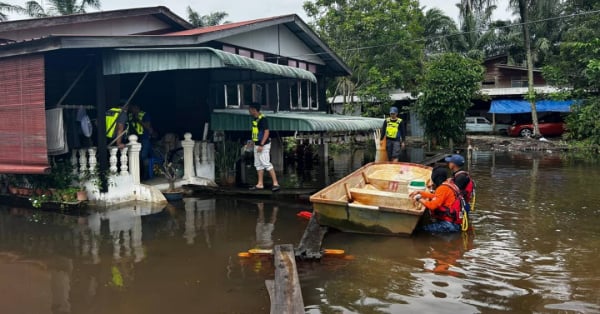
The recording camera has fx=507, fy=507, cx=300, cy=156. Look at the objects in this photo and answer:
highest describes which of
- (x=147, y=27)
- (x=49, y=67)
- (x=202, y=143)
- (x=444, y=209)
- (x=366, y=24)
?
(x=366, y=24)

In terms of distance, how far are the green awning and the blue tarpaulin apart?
2451cm

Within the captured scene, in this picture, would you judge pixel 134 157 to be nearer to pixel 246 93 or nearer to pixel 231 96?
pixel 231 96

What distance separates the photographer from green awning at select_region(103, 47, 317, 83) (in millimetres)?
8586

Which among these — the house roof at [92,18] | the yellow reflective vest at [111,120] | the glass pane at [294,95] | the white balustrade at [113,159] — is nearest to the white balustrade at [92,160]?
the white balustrade at [113,159]

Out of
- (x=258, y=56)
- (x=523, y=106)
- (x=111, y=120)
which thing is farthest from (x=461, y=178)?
(x=523, y=106)

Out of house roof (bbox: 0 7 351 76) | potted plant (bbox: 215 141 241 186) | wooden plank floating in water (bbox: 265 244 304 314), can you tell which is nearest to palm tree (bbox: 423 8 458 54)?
house roof (bbox: 0 7 351 76)

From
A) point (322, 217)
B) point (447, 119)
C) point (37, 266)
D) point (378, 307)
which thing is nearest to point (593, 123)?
point (447, 119)

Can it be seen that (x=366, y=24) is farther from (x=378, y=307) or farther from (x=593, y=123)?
(x=378, y=307)

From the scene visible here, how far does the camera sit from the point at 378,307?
477 centimetres

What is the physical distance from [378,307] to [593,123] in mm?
17029

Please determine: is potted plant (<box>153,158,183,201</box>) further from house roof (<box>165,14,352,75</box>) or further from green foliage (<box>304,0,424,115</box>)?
green foliage (<box>304,0,424,115</box>)

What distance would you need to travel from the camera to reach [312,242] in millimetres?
6574

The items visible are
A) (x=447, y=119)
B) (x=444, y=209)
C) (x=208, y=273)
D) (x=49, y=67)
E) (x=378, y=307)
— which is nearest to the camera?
(x=378, y=307)

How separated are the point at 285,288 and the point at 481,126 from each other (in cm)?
3095
